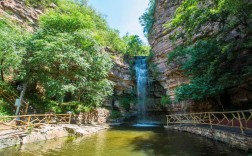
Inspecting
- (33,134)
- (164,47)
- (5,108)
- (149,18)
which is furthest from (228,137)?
(149,18)

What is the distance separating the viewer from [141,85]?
23750mm

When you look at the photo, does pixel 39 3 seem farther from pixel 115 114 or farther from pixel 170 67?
pixel 170 67

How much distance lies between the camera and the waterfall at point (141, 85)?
73.7 feet

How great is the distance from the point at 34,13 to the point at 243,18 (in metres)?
19.4

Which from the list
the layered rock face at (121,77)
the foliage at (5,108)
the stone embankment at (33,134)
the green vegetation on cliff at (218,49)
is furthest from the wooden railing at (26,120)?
the layered rock face at (121,77)

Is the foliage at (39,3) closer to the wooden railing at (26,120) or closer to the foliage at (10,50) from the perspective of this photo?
the foliage at (10,50)

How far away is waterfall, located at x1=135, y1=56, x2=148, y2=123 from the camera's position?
22.5 m

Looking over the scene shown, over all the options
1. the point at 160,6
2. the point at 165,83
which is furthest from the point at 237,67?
the point at 160,6

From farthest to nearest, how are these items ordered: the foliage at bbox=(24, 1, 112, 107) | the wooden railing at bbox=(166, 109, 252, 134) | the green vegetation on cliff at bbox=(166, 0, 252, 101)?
the foliage at bbox=(24, 1, 112, 107) < the green vegetation on cliff at bbox=(166, 0, 252, 101) < the wooden railing at bbox=(166, 109, 252, 134)

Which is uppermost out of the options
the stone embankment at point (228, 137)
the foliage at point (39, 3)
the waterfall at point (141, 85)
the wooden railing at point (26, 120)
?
the foliage at point (39, 3)

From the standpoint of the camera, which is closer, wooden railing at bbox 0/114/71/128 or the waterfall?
wooden railing at bbox 0/114/71/128

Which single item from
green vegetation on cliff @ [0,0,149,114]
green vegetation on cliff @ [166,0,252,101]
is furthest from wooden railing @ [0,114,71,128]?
green vegetation on cliff @ [166,0,252,101]

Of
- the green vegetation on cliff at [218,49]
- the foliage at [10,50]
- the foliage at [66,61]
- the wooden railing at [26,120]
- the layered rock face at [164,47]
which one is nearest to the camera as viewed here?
the wooden railing at [26,120]

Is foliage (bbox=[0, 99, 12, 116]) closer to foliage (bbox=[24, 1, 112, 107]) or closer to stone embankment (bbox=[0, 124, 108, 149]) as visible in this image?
foliage (bbox=[24, 1, 112, 107])
